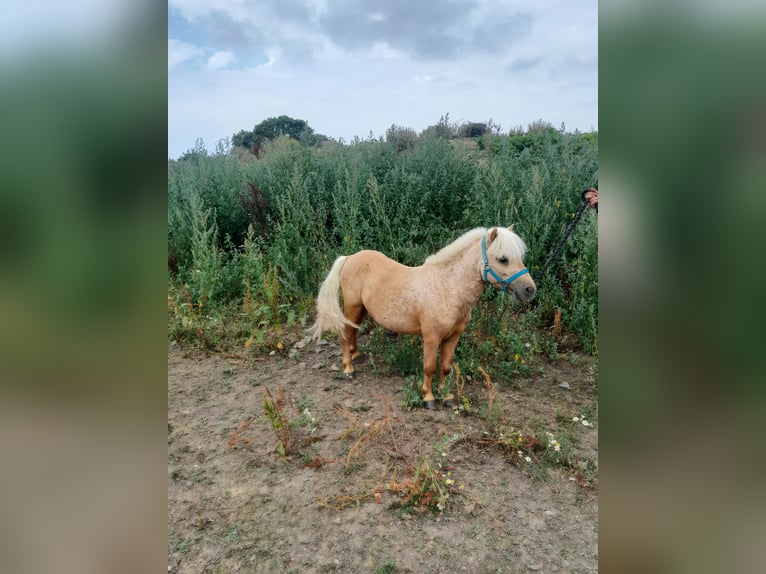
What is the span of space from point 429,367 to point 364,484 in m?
1.02

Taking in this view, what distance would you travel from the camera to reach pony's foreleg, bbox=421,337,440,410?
3.13 metres

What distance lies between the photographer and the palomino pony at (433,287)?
275cm

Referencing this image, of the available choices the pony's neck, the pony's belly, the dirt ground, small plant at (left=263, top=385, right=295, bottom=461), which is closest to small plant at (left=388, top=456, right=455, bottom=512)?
the dirt ground

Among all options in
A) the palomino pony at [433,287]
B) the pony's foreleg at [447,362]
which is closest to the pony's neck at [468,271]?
the palomino pony at [433,287]

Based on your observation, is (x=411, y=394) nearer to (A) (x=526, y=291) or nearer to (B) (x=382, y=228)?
(A) (x=526, y=291)

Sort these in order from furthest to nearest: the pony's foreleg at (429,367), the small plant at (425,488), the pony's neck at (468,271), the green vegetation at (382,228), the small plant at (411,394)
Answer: the green vegetation at (382,228) < the small plant at (411,394) < the pony's foreleg at (429,367) < the pony's neck at (468,271) < the small plant at (425,488)

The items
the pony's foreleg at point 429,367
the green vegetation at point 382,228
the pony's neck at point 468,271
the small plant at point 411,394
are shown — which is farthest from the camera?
the green vegetation at point 382,228

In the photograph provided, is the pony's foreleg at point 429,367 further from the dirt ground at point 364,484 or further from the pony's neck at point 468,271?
the pony's neck at point 468,271

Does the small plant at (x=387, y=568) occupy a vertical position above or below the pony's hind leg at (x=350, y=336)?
below

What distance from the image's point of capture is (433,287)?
10.1 feet

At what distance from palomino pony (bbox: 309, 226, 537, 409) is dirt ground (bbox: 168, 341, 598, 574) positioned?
0.55 metres

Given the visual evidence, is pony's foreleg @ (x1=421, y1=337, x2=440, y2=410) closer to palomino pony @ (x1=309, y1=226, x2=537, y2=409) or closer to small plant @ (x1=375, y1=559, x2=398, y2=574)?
palomino pony @ (x1=309, y1=226, x2=537, y2=409)

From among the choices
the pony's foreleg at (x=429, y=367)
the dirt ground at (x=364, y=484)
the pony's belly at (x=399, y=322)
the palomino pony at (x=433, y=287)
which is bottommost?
the dirt ground at (x=364, y=484)

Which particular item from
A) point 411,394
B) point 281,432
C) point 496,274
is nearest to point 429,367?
point 411,394
